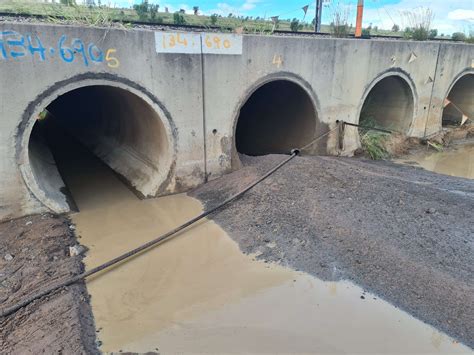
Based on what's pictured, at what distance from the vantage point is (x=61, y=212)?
6160mm

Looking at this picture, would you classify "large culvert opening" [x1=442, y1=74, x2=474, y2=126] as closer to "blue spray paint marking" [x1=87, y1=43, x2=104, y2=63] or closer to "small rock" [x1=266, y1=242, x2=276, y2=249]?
"small rock" [x1=266, y1=242, x2=276, y2=249]

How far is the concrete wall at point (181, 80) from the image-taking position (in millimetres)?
5492

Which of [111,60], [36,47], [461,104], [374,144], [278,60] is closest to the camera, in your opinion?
[36,47]

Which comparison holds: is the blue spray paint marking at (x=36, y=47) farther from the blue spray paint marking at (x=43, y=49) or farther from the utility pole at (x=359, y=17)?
the utility pole at (x=359, y=17)

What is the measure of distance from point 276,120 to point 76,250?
22.2 ft

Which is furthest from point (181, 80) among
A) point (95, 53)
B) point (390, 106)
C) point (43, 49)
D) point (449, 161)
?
point (449, 161)

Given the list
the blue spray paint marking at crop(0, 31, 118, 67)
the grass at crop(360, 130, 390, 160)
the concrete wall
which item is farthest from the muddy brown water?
the grass at crop(360, 130, 390, 160)

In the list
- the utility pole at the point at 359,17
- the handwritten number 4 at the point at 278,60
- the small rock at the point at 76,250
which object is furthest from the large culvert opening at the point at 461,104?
the small rock at the point at 76,250

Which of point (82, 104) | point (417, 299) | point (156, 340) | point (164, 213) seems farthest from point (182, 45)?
point (82, 104)

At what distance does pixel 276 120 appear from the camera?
1049 cm

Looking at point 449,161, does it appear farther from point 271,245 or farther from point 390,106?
point 271,245

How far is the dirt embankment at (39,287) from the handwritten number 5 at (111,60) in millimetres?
2568

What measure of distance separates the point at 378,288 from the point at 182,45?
4.90 metres

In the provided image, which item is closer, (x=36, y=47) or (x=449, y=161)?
(x=36, y=47)
